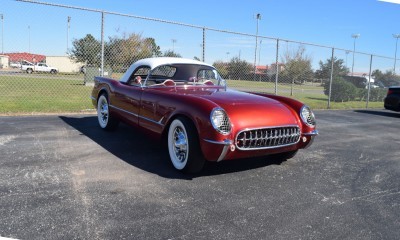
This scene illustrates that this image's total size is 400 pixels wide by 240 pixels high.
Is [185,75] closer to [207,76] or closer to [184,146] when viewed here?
[207,76]

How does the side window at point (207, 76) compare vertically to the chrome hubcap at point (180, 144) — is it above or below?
above

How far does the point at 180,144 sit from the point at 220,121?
63cm

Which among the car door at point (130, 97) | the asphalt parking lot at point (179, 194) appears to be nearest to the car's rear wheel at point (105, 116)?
the car door at point (130, 97)

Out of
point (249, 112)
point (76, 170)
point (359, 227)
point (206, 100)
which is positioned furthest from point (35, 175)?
point (359, 227)

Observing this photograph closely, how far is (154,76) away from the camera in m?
5.50

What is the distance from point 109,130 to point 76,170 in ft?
7.45

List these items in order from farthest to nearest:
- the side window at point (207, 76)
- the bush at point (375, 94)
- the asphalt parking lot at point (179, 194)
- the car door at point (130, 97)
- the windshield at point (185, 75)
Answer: the bush at point (375, 94) → the side window at point (207, 76) → the windshield at point (185, 75) → the car door at point (130, 97) → the asphalt parking lot at point (179, 194)

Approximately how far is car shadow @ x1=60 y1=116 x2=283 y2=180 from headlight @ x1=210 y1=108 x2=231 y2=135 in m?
0.67

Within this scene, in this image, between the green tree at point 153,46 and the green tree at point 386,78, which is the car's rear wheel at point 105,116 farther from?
the green tree at point 386,78

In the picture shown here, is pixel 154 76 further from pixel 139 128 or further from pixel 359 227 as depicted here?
pixel 359 227

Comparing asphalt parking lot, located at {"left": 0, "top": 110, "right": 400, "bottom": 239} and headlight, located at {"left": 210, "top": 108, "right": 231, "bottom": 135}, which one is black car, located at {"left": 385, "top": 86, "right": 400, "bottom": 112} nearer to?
asphalt parking lot, located at {"left": 0, "top": 110, "right": 400, "bottom": 239}

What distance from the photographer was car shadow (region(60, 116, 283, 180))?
4125mm

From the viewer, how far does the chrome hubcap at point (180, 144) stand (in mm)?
3979

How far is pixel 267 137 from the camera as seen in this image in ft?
12.5
